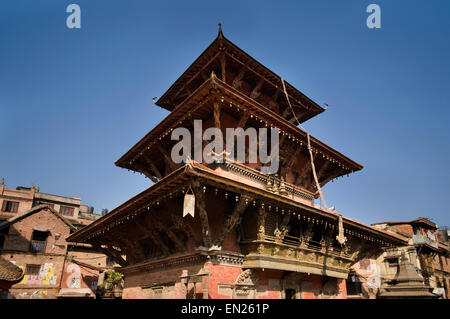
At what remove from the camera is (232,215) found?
1082cm

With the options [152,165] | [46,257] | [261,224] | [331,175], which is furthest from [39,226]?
[331,175]

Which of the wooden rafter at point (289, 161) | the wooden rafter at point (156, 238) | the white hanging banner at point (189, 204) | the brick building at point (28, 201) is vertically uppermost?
the brick building at point (28, 201)

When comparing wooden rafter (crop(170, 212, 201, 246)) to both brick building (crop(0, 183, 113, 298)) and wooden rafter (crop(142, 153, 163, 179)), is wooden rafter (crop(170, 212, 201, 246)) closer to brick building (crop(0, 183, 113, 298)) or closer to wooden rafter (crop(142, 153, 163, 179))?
wooden rafter (crop(142, 153, 163, 179))

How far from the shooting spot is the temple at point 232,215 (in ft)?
34.7

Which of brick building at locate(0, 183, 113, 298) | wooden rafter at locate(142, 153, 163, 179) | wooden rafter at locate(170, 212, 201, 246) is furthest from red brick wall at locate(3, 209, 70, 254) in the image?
wooden rafter at locate(170, 212, 201, 246)

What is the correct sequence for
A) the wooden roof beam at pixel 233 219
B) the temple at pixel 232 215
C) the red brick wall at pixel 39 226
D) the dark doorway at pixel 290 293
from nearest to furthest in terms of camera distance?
the temple at pixel 232 215, the wooden roof beam at pixel 233 219, the dark doorway at pixel 290 293, the red brick wall at pixel 39 226

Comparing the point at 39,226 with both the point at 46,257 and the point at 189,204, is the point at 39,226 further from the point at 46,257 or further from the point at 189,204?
the point at 189,204

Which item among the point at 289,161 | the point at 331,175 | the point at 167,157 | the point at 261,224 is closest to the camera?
the point at 261,224

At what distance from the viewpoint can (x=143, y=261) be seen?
14.9 m

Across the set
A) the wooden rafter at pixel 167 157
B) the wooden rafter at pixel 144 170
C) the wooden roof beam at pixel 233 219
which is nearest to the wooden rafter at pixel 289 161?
the wooden roof beam at pixel 233 219

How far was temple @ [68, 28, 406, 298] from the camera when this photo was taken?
10578 millimetres

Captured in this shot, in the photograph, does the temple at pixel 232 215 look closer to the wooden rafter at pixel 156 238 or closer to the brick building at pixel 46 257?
the wooden rafter at pixel 156 238
